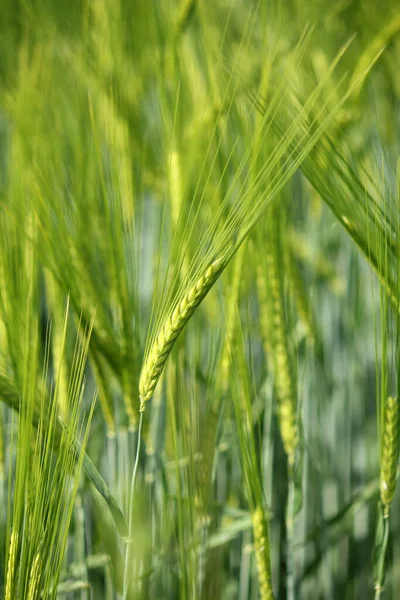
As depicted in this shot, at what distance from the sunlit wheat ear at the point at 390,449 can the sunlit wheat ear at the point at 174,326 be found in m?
0.16

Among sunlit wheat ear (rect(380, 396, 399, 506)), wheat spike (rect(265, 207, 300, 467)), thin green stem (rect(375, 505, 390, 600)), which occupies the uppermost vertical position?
wheat spike (rect(265, 207, 300, 467))

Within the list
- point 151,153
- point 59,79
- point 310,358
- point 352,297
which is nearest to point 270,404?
point 310,358

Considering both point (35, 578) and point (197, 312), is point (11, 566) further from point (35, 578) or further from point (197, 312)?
point (197, 312)

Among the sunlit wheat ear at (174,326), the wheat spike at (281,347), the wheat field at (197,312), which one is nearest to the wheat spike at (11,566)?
the wheat field at (197,312)

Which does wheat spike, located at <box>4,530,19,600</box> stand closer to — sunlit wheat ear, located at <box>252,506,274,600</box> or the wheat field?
the wheat field

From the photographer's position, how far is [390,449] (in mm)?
416

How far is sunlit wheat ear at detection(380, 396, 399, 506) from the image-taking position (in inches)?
16.3

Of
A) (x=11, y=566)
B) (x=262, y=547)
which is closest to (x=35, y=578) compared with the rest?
(x=11, y=566)

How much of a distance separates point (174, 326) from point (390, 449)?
18 centimetres

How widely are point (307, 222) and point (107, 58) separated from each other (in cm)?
31

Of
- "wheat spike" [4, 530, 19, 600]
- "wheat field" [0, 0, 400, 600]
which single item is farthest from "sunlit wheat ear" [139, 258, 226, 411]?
"wheat spike" [4, 530, 19, 600]

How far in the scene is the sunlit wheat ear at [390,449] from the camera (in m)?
0.41

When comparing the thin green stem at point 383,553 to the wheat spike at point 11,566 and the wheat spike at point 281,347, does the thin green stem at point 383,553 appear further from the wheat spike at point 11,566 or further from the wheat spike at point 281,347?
the wheat spike at point 11,566

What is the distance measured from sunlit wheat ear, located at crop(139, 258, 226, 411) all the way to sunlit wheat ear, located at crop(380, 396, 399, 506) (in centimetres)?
16
